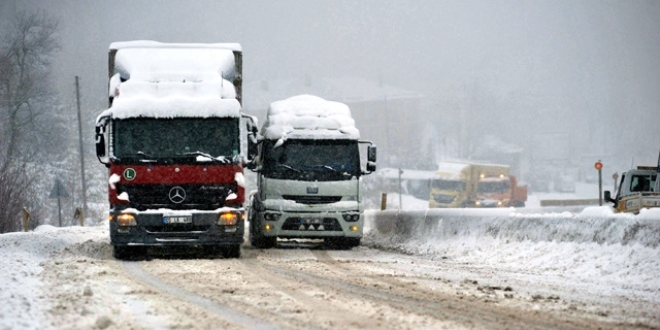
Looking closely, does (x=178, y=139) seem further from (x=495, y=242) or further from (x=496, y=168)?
(x=496, y=168)

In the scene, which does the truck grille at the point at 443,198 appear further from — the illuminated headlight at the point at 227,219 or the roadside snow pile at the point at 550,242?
the illuminated headlight at the point at 227,219

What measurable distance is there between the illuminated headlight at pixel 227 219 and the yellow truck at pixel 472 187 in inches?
1906

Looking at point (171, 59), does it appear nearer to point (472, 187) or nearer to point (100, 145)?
point (100, 145)

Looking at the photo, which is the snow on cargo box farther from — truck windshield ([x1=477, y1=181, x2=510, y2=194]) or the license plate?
→ truck windshield ([x1=477, y1=181, x2=510, y2=194])

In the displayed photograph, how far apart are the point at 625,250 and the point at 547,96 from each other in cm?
15904

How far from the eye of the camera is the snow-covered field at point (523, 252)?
33.1 ft

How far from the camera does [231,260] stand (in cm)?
1612

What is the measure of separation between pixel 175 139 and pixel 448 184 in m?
50.4

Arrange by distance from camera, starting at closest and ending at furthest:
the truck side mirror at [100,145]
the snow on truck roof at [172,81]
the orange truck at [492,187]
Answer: the truck side mirror at [100,145]
the snow on truck roof at [172,81]
the orange truck at [492,187]

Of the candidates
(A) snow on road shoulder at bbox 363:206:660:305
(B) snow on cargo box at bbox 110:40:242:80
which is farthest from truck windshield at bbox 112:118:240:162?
(A) snow on road shoulder at bbox 363:206:660:305

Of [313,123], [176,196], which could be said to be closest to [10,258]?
[176,196]

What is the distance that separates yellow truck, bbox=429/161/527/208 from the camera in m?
64.3

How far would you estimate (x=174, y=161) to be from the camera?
1603 cm

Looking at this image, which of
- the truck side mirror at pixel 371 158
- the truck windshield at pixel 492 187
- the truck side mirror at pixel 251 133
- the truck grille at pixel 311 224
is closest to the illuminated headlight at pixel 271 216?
the truck grille at pixel 311 224
